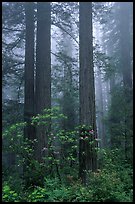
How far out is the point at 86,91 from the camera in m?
9.04

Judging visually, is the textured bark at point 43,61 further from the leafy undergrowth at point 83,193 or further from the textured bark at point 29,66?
the leafy undergrowth at point 83,193

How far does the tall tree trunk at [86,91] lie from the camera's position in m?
8.43

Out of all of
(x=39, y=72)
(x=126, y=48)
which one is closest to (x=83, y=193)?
(x=39, y=72)

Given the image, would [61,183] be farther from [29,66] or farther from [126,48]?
[126,48]

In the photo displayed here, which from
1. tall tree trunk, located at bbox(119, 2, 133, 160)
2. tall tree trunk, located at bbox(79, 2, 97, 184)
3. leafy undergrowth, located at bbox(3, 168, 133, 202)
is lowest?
leafy undergrowth, located at bbox(3, 168, 133, 202)

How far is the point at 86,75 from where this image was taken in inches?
359

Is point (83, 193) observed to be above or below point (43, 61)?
below

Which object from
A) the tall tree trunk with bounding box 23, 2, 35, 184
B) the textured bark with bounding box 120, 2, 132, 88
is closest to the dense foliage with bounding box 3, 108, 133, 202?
the tall tree trunk with bounding box 23, 2, 35, 184

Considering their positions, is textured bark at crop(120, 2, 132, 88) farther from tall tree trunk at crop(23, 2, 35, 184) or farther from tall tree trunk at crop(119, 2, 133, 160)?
tall tree trunk at crop(23, 2, 35, 184)

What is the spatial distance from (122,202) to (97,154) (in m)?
2.48

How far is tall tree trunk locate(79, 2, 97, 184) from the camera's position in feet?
27.7

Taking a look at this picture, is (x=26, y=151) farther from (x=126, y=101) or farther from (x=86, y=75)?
(x=126, y=101)

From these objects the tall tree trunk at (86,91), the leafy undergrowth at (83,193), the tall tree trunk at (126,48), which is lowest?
the leafy undergrowth at (83,193)

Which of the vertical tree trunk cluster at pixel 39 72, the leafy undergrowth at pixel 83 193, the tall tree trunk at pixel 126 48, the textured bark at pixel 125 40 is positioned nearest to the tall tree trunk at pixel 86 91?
the leafy undergrowth at pixel 83 193
